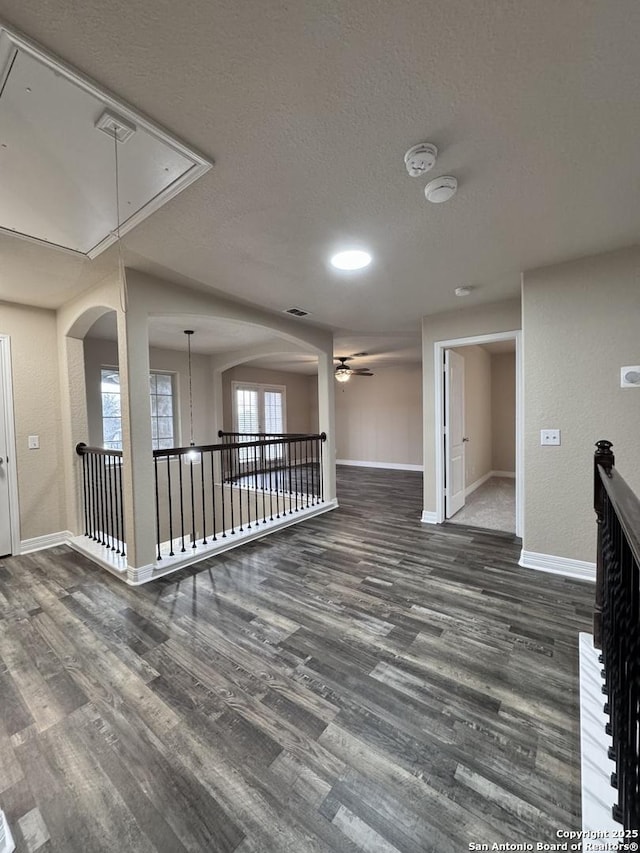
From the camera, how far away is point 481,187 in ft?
5.76

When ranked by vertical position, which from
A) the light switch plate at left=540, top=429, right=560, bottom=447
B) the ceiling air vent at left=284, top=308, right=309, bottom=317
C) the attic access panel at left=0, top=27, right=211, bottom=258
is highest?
the ceiling air vent at left=284, top=308, right=309, bottom=317

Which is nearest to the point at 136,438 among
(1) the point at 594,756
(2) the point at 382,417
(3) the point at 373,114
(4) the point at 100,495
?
(4) the point at 100,495

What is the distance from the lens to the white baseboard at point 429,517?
4.21 metres

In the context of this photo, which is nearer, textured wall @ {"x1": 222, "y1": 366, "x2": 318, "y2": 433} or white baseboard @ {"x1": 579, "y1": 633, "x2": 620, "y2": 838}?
white baseboard @ {"x1": 579, "y1": 633, "x2": 620, "y2": 838}

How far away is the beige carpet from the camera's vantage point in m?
4.21

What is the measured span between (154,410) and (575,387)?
582 centimetres

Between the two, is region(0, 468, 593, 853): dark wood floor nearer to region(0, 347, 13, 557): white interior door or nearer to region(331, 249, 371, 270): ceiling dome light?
region(0, 347, 13, 557): white interior door

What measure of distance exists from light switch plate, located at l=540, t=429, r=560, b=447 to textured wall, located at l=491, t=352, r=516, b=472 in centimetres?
462

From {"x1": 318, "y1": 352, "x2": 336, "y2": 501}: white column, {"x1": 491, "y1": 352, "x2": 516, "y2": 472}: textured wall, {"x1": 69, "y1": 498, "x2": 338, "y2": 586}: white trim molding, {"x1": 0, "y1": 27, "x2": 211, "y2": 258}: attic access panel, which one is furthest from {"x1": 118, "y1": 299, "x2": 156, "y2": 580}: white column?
{"x1": 491, "y1": 352, "x2": 516, "y2": 472}: textured wall

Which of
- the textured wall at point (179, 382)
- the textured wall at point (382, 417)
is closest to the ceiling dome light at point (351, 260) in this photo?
the textured wall at point (179, 382)

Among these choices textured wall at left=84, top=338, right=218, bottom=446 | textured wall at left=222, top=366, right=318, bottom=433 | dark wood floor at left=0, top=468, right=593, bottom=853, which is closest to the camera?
dark wood floor at left=0, top=468, right=593, bottom=853

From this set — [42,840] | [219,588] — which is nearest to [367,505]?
[219,588]

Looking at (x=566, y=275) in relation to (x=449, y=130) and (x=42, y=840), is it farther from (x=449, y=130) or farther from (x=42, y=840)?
(x=42, y=840)

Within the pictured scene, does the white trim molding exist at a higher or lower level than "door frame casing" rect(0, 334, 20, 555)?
lower
